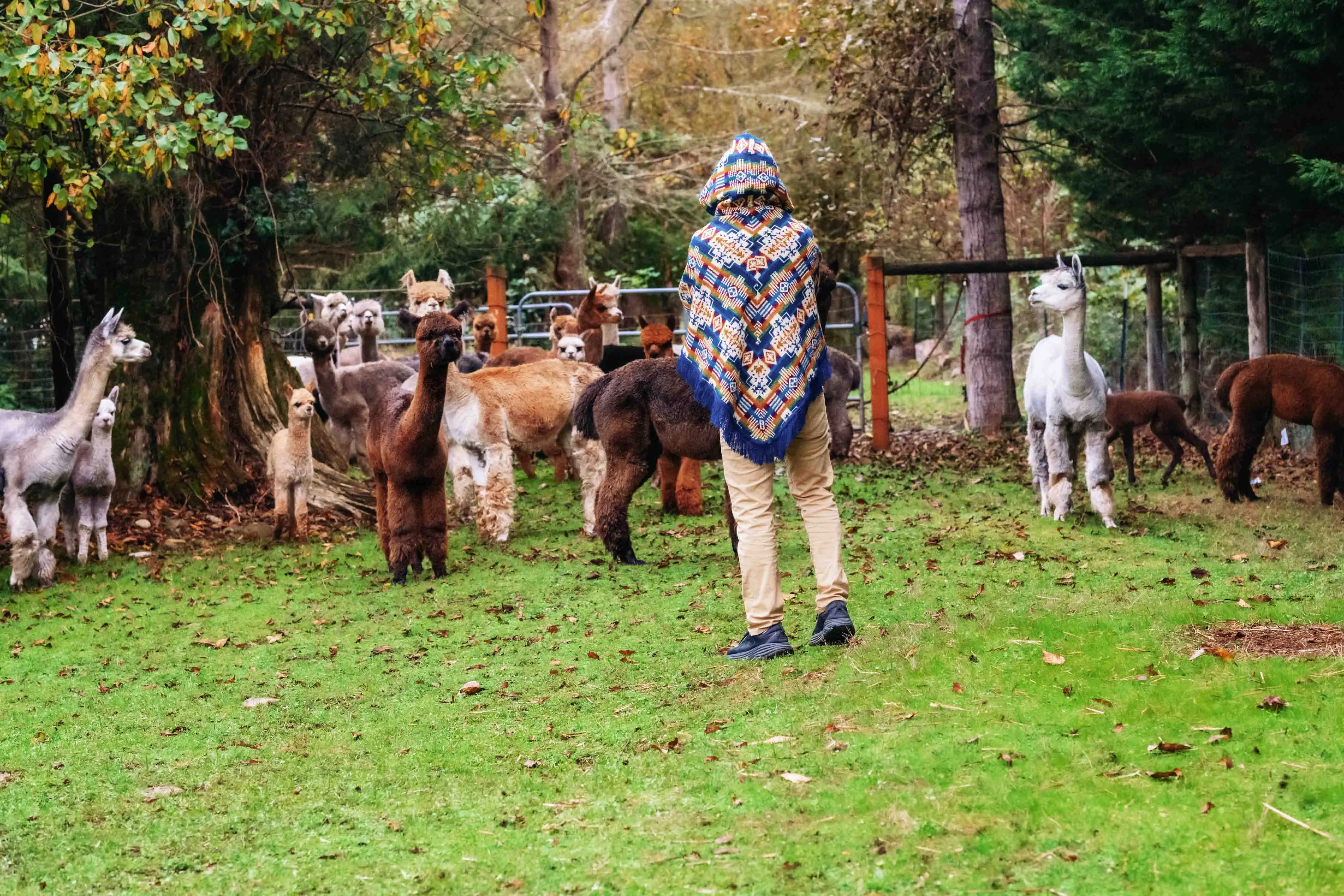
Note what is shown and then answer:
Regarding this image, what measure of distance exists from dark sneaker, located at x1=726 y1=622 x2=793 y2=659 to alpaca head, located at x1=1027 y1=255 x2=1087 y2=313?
4201mm

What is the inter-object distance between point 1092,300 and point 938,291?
7118mm

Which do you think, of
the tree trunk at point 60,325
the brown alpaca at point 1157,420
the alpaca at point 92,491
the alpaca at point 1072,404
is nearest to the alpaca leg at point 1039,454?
the alpaca at point 1072,404

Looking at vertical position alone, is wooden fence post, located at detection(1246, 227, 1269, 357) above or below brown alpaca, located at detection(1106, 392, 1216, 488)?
above

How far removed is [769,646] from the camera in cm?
607

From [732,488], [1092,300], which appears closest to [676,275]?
[1092,300]

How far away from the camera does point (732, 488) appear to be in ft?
19.8

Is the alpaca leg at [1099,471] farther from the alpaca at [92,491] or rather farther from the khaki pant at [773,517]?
the alpaca at [92,491]

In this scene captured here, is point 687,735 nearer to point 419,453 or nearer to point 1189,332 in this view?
point 419,453

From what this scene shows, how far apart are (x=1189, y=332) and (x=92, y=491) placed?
1007 cm

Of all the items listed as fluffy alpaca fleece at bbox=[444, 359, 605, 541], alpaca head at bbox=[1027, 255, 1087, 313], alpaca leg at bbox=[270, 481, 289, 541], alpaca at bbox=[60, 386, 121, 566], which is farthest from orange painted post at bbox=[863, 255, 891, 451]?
alpaca at bbox=[60, 386, 121, 566]

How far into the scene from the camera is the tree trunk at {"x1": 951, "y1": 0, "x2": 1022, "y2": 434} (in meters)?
15.0

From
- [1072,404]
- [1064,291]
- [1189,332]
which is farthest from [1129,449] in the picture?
[1189,332]

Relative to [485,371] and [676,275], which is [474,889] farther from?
[676,275]

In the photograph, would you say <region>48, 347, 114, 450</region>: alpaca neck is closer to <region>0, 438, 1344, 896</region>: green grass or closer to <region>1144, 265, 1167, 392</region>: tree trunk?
<region>0, 438, 1344, 896</region>: green grass
